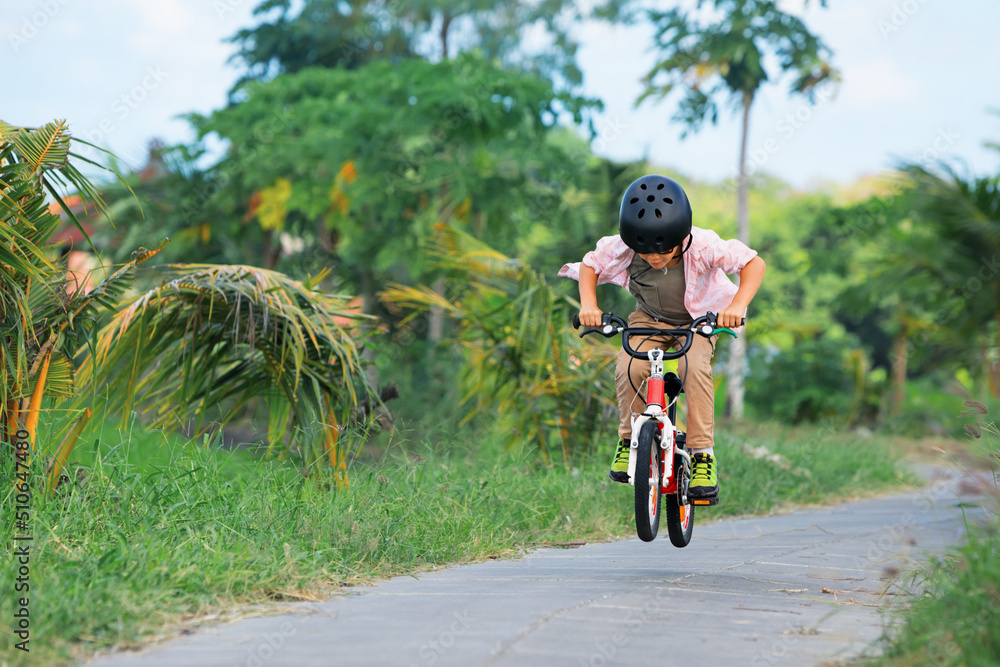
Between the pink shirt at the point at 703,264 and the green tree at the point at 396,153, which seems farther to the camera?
the green tree at the point at 396,153

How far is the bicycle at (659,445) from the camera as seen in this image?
4.33m

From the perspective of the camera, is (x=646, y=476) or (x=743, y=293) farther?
(x=743, y=293)

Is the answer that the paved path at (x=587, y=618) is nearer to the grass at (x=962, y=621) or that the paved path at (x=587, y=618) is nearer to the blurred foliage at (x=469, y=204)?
the grass at (x=962, y=621)

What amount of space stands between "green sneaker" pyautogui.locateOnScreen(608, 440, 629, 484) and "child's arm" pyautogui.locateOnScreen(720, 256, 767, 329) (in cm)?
70

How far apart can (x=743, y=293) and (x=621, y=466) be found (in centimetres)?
105

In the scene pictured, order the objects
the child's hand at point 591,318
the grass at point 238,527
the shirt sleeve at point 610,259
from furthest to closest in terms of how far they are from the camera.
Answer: the shirt sleeve at point 610,259, the child's hand at point 591,318, the grass at point 238,527

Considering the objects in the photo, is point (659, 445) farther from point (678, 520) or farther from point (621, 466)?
point (678, 520)

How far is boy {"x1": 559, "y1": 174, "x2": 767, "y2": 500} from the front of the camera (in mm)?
4387

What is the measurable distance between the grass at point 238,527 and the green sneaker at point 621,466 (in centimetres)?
89

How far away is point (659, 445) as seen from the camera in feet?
14.8

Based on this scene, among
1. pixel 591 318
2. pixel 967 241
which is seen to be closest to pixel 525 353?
pixel 591 318

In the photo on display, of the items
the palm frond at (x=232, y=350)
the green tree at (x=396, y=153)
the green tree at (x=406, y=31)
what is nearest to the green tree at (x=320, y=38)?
the green tree at (x=406, y=31)

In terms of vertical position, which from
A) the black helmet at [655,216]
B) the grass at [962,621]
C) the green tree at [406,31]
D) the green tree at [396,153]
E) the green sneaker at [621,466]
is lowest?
the grass at [962,621]

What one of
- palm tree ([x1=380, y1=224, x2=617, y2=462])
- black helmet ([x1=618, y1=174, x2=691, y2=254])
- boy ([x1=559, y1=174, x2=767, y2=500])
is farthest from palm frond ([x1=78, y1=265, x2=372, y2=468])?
black helmet ([x1=618, y1=174, x2=691, y2=254])
